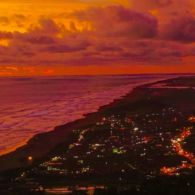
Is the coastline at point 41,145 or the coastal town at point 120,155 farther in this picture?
the coastline at point 41,145

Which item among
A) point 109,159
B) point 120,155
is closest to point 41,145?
point 120,155

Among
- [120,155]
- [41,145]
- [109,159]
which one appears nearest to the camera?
[109,159]

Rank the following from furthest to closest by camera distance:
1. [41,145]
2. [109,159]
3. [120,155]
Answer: [41,145]
[120,155]
[109,159]

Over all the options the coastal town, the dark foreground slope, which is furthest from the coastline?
the coastal town

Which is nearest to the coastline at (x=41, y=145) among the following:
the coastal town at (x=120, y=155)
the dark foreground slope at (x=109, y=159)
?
the dark foreground slope at (x=109, y=159)

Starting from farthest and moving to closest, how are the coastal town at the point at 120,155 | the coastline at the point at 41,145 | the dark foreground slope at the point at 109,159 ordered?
the coastline at the point at 41,145 < the coastal town at the point at 120,155 < the dark foreground slope at the point at 109,159

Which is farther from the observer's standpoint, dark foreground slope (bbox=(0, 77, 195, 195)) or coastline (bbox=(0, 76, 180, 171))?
coastline (bbox=(0, 76, 180, 171))

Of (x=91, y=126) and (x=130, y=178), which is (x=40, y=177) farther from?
(x=91, y=126)

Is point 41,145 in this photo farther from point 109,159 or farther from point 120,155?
point 109,159

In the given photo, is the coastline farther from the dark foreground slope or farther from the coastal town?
the coastal town

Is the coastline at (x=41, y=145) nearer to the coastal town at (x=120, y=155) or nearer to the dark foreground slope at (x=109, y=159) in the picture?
the dark foreground slope at (x=109, y=159)

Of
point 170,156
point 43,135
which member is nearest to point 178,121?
point 43,135
